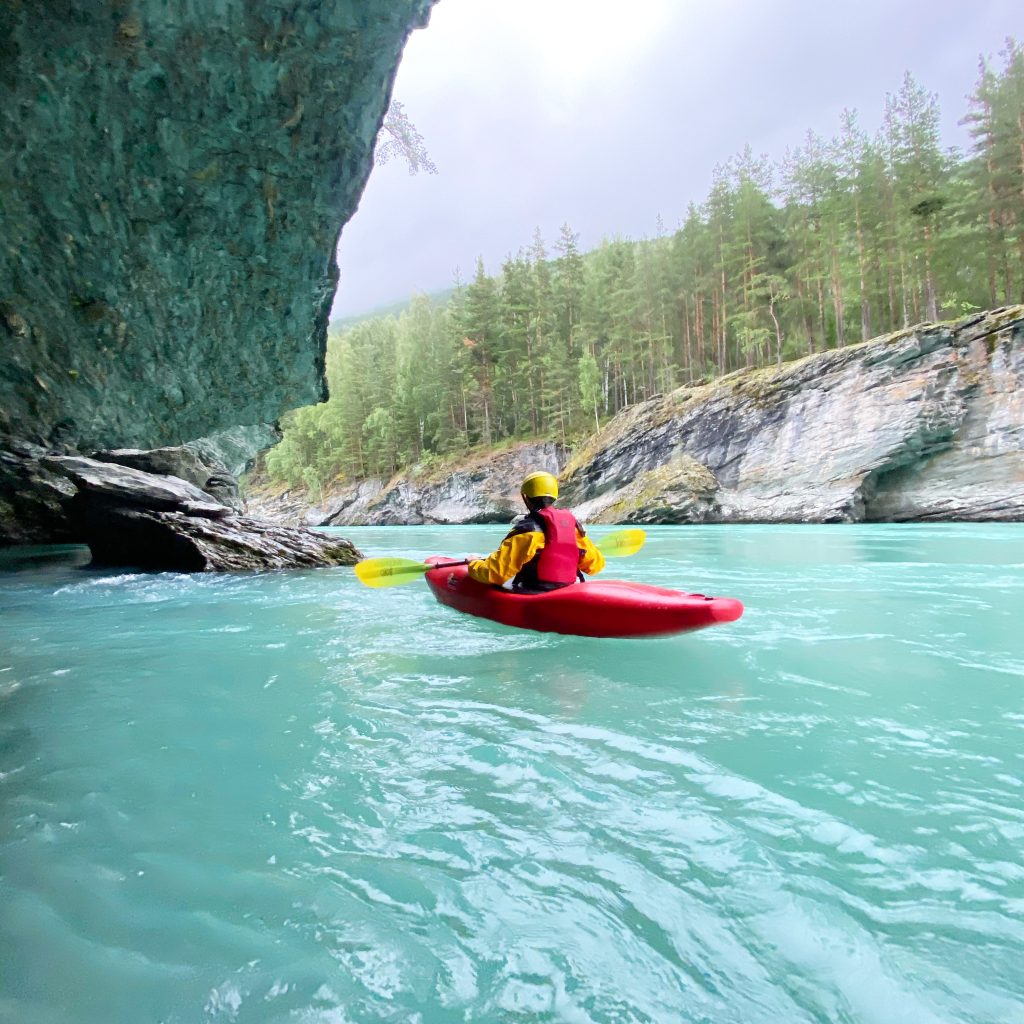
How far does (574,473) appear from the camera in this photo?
27719mm

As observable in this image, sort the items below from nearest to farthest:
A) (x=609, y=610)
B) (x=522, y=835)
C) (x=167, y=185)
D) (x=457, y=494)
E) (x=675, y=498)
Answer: (x=522, y=835), (x=609, y=610), (x=167, y=185), (x=675, y=498), (x=457, y=494)

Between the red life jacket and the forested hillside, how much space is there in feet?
77.0

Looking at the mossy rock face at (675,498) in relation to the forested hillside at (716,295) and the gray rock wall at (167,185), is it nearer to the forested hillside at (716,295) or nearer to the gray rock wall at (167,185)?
the forested hillside at (716,295)

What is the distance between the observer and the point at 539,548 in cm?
486

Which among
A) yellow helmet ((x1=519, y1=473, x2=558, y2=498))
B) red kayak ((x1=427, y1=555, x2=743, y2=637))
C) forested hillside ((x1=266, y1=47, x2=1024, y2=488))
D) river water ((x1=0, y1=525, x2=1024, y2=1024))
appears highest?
forested hillside ((x1=266, y1=47, x2=1024, y2=488))

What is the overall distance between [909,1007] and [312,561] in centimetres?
964

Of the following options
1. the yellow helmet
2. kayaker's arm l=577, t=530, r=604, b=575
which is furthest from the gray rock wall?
kayaker's arm l=577, t=530, r=604, b=575

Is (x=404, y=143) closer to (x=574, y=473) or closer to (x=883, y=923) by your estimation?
(x=883, y=923)

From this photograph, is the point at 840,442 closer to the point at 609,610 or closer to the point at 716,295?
the point at 716,295

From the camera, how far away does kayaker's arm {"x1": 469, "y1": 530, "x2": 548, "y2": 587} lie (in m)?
4.82

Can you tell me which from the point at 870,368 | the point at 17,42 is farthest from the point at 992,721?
the point at 870,368

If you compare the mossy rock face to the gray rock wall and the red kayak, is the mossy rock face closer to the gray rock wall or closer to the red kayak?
the gray rock wall

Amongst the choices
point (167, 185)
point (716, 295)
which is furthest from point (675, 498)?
point (167, 185)

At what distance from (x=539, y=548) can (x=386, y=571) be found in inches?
87.2
